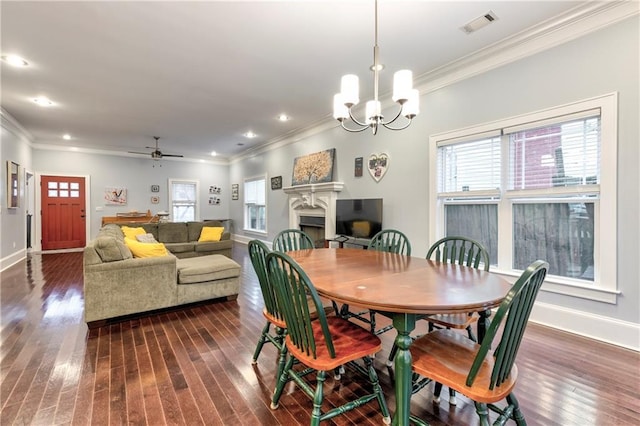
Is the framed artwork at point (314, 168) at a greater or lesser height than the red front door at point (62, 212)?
greater

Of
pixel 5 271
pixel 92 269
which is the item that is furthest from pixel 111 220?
pixel 92 269

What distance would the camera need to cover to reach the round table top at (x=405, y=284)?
1325 mm

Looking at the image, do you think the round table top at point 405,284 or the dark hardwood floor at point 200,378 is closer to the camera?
the round table top at point 405,284

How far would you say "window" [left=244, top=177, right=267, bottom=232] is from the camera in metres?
7.97

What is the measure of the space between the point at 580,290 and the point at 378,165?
2.78m

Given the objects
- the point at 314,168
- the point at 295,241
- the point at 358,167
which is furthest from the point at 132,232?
the point at 358,167

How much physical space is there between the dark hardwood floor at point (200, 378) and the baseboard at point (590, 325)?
0.09 meters

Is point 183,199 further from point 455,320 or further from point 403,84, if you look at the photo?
point 455,320

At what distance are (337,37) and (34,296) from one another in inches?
192

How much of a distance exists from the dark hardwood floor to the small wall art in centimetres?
250

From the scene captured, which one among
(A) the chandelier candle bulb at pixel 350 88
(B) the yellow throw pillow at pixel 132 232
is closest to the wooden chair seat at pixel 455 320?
(A) the chandelier candle bulb at pixel 350 88

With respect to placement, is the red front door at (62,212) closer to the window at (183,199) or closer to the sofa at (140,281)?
the window at (183,199)

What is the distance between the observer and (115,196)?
26.8 ft

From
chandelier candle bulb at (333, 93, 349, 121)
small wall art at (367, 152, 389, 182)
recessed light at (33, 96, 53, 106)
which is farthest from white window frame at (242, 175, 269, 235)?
chandelier candle bulb at (333, 93, 349, 121)
